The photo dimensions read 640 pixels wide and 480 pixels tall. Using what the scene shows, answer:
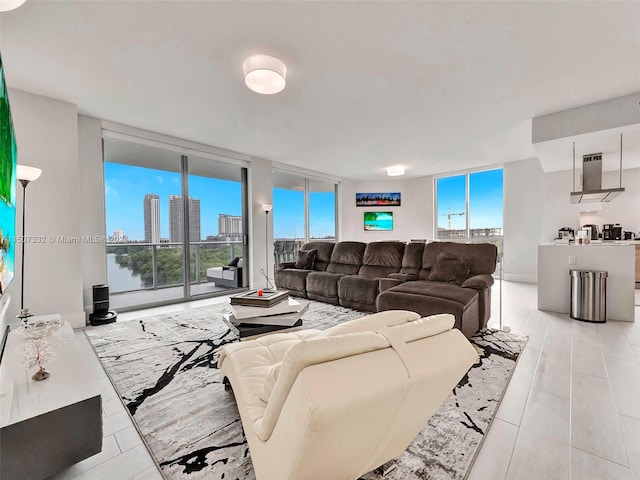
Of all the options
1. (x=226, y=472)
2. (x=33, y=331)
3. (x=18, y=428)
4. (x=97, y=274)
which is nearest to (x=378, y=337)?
(x=226, y=472)

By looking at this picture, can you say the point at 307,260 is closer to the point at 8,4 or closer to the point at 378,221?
the point at 378,221

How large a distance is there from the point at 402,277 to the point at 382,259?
2.51ft

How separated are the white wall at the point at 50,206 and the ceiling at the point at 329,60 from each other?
241 millimetres

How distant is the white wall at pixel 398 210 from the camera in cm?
781

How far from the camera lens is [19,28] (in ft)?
6.95

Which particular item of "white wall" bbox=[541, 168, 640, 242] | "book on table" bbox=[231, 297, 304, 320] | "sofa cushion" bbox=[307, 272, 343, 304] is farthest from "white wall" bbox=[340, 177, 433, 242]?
"book on table" bbox=[231, 297, 304, 320]

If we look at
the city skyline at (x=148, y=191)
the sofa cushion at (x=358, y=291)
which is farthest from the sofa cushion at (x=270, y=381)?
the city skyline at (x=148, y=191)

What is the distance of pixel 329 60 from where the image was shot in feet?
8.26

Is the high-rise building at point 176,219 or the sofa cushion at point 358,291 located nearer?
the sofa cushion at point 358,291

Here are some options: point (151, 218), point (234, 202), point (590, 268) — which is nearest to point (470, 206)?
point (590, 268)

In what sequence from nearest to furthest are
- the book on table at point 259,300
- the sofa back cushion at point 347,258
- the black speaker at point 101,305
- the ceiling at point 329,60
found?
the ceiling at point 329,60, the book on table at point 259,300, the black speaker at point 101,305, the sofa back cushion at point 347,258

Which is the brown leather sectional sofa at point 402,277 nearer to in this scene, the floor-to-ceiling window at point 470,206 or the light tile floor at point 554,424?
the light tile floor at point 554,424

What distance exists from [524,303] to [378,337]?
180 inches

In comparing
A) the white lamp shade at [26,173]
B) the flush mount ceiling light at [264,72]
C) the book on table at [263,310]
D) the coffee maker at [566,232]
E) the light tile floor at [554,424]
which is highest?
the flush mount ceiling light at [264,72]
